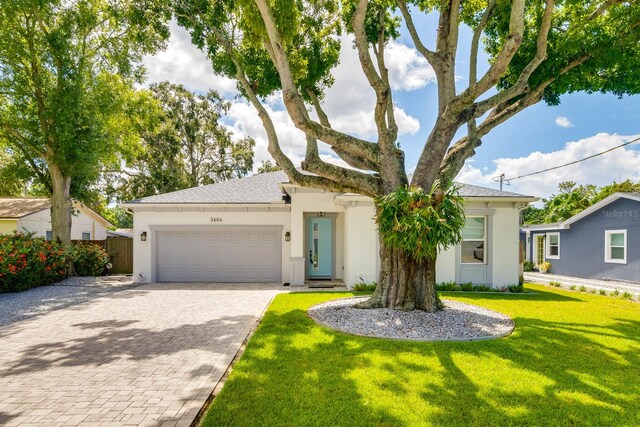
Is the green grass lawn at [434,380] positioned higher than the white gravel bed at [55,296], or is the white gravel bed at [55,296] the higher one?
the green grass lawn at [434,380]

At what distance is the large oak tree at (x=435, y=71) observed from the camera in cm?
700

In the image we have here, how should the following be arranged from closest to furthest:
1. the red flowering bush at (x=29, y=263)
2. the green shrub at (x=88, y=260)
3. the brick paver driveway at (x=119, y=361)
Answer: the brick paver driveway at (x=119, y=361) → the red flowering bush at (x=29, y=263) → the green shrub at (x=88, y=260)

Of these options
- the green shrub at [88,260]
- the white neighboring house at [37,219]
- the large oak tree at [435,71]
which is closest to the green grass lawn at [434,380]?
the large oak tree at [435,71]

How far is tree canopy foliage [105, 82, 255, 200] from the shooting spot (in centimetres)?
2481

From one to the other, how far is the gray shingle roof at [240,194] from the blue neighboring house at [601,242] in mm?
7375

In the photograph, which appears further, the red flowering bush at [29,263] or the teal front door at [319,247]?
the teal front door at [319,247]

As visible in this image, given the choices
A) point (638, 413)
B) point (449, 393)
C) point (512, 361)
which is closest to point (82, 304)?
point (449, 393)

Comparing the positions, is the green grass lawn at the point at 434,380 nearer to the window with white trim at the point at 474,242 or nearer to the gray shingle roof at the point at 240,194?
the window with white trim at the point at 474,242

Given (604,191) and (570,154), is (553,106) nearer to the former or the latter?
(570,154)

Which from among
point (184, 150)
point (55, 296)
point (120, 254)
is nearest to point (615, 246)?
point (55, 296)

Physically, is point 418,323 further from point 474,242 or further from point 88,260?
point 88,260

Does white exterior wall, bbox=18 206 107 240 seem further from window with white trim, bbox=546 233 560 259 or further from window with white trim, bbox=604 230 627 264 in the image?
window with white trim, bbox=546 233 560 259

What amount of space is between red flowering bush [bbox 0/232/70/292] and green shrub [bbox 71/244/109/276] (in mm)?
981

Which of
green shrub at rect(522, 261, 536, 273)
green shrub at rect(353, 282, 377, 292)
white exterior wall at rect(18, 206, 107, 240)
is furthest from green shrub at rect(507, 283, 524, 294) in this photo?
white exterior wall at rect(18, 206, 107, 240)
